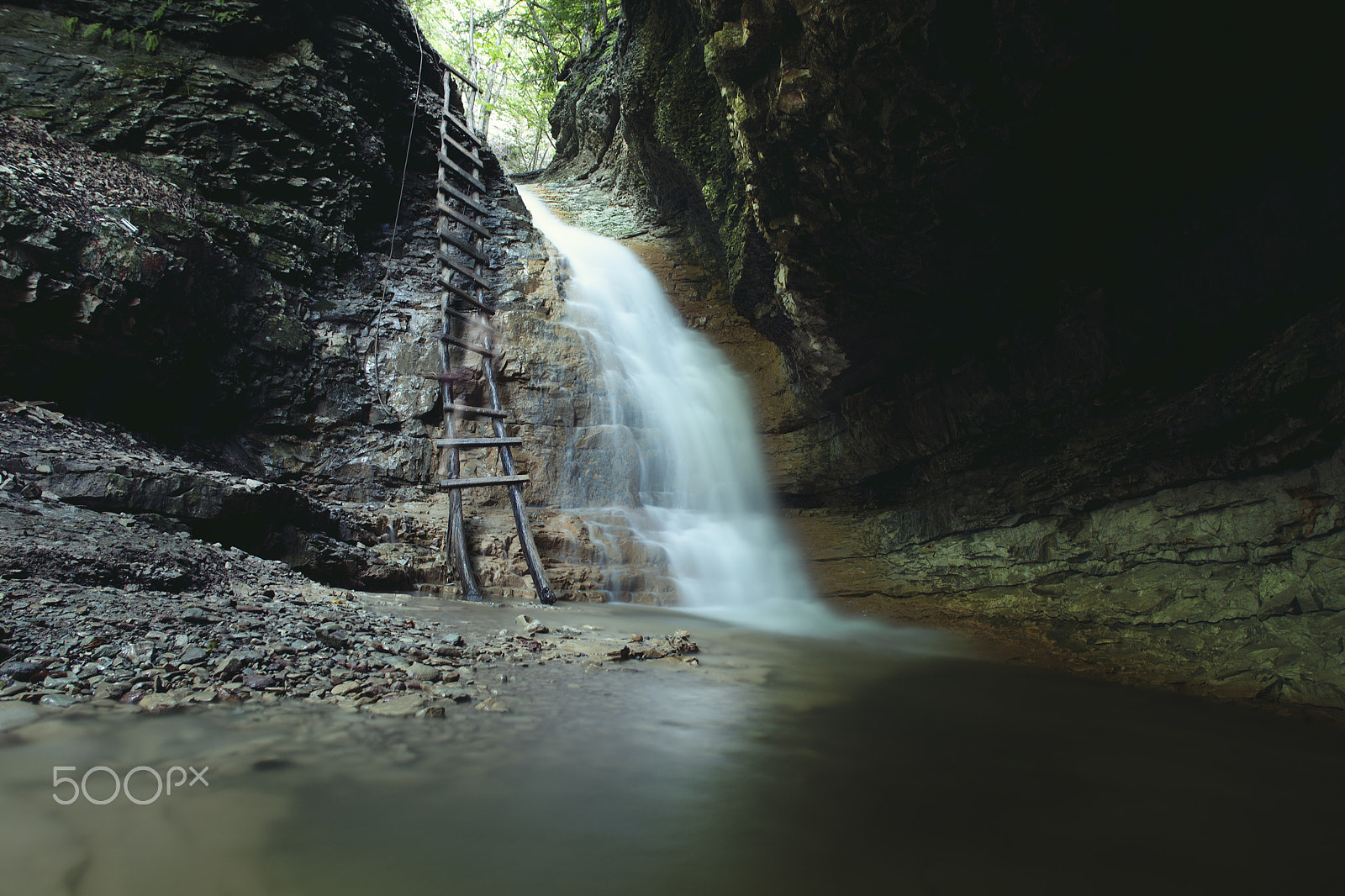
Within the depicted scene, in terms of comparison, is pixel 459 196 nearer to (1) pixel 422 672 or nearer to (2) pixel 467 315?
(2) pixel 467 315

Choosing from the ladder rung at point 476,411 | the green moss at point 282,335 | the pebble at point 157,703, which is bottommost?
the pebble at point 157,703

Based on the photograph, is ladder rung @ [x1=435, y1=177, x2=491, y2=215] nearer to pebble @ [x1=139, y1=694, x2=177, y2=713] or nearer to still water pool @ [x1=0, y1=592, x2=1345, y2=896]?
still water pool @ [x1=0, y1=592, x2=1345, y2=896]

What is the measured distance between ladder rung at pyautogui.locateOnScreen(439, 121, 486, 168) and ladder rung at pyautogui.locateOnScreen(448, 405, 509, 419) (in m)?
5.81

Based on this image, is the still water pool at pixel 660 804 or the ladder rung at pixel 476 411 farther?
the ladder rung at pixel 476 411

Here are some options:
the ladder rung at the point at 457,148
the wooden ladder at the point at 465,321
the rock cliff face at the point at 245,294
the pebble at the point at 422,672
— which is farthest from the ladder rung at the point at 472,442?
the ladder rung at the point at 457,148

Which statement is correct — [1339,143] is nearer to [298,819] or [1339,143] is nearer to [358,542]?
[298,819]

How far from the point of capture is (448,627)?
405 cm

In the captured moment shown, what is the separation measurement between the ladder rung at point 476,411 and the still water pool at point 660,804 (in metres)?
5.18

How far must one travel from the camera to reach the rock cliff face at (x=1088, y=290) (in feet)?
11.3

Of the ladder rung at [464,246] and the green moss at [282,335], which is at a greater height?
the ladder rung at [464,246]

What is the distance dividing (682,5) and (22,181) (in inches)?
271

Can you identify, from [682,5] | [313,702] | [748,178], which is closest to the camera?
[313,702]

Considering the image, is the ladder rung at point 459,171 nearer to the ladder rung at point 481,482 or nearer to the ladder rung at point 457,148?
the ladder rung at point 457,148

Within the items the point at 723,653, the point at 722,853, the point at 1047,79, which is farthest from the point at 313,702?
the point at 1047,79
